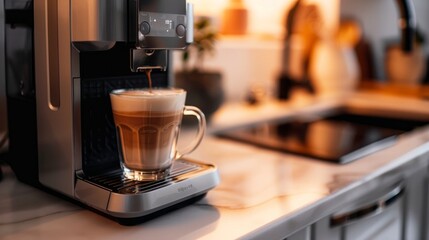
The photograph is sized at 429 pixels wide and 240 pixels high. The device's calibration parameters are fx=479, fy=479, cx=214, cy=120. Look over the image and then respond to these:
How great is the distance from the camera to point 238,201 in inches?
26.8

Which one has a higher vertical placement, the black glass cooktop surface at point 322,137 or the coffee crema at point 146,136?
the coffee crema at point 146,136

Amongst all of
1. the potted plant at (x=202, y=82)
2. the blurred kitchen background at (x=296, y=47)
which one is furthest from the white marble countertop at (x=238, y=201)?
the blurred kitchen background at (x=296, y=47)

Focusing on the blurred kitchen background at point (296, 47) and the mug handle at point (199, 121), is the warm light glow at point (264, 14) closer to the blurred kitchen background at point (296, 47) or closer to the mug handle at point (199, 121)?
the blurred kitchen background at point (296, 47)

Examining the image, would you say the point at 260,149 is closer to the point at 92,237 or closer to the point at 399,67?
the point at 92,237

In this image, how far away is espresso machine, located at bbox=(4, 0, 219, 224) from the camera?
1.85ft

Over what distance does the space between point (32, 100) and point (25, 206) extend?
0.49 ft

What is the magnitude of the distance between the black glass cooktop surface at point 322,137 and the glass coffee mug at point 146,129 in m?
0.39

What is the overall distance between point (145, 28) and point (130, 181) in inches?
7.8

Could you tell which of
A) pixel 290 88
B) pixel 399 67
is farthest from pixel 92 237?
pixel 399 67

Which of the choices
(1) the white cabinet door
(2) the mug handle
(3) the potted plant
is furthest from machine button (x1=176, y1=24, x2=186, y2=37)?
(3) the potted plant

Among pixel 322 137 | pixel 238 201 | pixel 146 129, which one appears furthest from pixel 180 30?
pixel 322 137

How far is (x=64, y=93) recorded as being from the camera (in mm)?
615

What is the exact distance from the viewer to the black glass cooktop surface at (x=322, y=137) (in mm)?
961

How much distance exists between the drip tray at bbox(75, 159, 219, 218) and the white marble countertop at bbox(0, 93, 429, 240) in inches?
0.9
